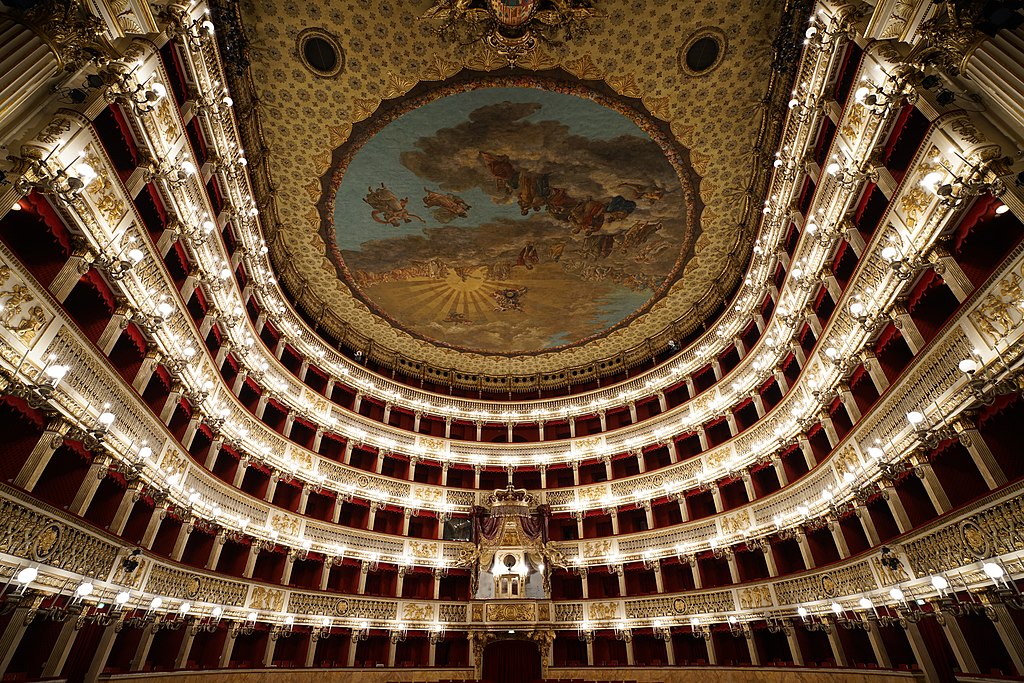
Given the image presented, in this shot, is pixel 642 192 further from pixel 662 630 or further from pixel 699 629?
pixel 662 630

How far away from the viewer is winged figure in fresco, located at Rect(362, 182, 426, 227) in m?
22.8

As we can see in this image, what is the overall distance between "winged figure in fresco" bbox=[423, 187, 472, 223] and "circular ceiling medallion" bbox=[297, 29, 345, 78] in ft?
19.7

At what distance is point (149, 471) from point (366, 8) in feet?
57.0

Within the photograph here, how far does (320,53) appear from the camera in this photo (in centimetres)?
1838

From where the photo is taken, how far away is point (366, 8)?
17422 millimetres

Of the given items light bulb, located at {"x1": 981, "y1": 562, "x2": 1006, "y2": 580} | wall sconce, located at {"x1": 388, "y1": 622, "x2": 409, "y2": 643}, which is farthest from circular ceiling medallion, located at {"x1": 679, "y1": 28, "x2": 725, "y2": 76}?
wall sconce, located at {"x1": 388, "y1": 622, "x2": 409, "y2": 643}

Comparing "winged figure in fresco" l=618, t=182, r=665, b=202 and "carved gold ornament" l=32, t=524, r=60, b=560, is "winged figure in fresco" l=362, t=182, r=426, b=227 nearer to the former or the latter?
"winged figure in fresco" l=618, t=182, r=665, b=202

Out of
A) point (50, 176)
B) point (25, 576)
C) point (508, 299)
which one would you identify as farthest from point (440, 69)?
point (25, 576)

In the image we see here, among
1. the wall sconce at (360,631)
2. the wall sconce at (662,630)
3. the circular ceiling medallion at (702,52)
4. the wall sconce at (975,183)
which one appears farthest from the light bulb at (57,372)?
the wall sconce at (662,630)

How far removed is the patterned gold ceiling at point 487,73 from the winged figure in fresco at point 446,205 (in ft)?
2.37

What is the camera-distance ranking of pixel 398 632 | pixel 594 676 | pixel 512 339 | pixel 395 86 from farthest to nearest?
pixel 512 339 → pixel 398 632 → pixel 594 676 → pixel 395 86

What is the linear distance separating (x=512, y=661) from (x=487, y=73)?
2757cm

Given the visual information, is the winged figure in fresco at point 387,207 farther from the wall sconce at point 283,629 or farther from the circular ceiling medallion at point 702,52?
the wall sconce at point 283,629

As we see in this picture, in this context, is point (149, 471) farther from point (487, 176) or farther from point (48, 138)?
point (487, 176)
